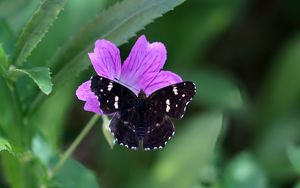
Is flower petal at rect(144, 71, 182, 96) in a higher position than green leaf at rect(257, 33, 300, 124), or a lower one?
higher

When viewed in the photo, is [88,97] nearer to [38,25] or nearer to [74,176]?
[38,25]

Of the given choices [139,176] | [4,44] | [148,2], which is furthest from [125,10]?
[139,176]

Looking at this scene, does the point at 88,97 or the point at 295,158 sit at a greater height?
the point at 88,97

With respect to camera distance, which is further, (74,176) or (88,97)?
(74,176)

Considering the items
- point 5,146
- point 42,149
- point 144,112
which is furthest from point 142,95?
point 42,149

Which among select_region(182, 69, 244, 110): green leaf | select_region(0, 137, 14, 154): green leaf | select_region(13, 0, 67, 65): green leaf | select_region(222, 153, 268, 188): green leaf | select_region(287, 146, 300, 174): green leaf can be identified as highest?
select_region(13, 0, 67, 65): green leaf

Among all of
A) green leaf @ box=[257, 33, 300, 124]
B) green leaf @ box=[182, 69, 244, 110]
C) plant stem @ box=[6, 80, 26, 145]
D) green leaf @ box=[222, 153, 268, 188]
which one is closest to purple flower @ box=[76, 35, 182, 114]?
plant stem @ box=[6, 80, 26, 145]

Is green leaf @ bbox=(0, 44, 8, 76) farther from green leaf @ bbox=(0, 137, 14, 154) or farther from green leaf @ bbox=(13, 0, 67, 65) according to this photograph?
green leaf @ bbox=(0, 137, 14, 154)

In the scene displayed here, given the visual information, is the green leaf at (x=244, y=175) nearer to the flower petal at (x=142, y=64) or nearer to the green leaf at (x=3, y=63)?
the flower petal at (x=142, y=64)
